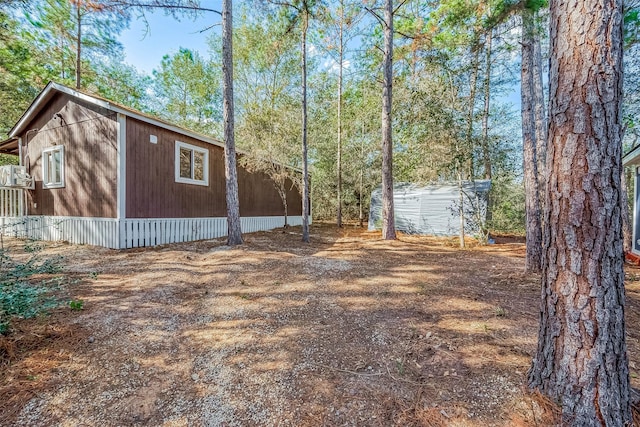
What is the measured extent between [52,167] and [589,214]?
11634 millimetres

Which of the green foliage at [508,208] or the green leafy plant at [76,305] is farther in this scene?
the green foliage at [508,208]

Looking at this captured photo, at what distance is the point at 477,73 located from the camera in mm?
7805

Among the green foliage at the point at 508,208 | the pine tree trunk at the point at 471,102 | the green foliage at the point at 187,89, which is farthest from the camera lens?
the green foliage at the point at 187,89

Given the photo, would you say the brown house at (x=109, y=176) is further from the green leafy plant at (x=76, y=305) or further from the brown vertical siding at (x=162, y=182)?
the green leafy plant at (x=76, y=305)

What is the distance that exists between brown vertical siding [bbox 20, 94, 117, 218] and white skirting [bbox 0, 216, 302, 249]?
0.80 feet

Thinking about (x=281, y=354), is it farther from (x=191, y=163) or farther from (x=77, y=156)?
(x=77, y=156)

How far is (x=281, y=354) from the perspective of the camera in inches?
85.9

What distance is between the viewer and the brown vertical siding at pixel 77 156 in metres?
6.80

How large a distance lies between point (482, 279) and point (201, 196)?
25.8ft

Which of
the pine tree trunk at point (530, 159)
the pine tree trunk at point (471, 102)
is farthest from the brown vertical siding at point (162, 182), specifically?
the pine tree trunk at point (530, 159)

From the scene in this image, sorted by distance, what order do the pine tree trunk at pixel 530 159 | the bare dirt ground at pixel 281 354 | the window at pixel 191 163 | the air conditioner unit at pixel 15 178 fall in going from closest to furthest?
the bare dirt ground at pixel 281 354 < the pine tree trunk at pixel 530 159 < the window at pixel 191 163 < the air conditioner unit at pixel 15 178

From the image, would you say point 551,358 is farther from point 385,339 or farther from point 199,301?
point 199,301

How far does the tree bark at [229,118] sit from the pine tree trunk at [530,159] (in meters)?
5.66

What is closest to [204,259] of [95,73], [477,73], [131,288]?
[131,288]
